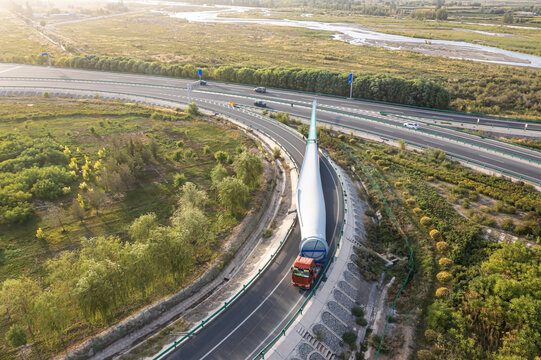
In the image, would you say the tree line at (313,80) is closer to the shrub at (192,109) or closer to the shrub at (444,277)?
the shrub at (192,109)

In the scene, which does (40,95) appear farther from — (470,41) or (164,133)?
(470,41)

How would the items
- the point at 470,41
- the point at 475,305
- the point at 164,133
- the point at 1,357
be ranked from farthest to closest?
1. the point at 470,41
2. the point at 164,133
3. the point at 475,305
4. the point at 1,357

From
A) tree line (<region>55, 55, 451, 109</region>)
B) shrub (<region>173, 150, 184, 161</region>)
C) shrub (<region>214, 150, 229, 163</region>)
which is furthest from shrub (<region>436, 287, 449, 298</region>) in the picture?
tree line (<region>55, 55, 451, 109</region>)

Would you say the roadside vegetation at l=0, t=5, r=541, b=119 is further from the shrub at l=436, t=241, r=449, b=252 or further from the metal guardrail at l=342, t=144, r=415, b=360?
the shrub at l=436, t=241, r=449, b=252

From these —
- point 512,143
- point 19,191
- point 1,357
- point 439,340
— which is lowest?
point 1,357

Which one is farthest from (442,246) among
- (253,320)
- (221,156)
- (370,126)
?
(370,126)

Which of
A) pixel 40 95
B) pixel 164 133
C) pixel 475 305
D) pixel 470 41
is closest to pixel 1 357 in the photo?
pixel 475 305
